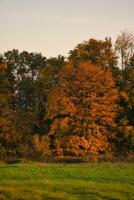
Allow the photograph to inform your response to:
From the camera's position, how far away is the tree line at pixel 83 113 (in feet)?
170

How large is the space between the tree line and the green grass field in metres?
17.6

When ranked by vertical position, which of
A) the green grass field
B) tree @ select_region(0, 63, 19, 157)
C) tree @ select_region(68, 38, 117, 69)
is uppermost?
tree @ select_region(68, 38, 117, 69)

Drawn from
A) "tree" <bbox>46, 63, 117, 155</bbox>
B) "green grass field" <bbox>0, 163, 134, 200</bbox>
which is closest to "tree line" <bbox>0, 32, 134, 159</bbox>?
Answer: "tree" <bbox>46, 63, 117, 155</bbox>

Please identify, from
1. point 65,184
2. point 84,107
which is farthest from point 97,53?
point 65,184

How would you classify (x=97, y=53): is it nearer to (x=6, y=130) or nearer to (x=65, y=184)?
(x=6, y=130)

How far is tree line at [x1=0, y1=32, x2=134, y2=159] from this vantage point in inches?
2036

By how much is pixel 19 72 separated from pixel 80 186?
56464 mm

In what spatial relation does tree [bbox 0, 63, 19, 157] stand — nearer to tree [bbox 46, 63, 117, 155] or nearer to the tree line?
the tree line

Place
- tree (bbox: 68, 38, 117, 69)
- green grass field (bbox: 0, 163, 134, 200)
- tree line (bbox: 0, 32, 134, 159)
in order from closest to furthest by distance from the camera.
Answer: green grass field (bbox: 0, 163, 134, 200)
tree line (bbox: 0, 32, 134, 159)
tree (bbox: 68, 38, 117, 69)

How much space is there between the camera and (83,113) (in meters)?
52.3

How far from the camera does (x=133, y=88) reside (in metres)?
56.0

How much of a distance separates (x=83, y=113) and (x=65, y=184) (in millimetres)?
26619

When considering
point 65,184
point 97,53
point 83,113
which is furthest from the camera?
point 97,53

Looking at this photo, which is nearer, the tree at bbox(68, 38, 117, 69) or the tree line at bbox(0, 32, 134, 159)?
the tree line at bbox(0, 32, 134, 159)
